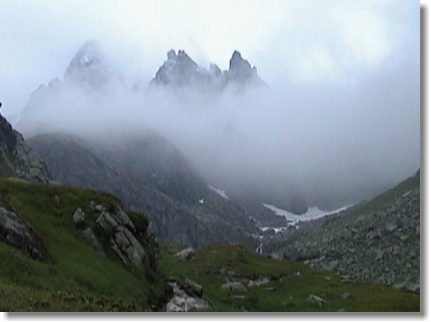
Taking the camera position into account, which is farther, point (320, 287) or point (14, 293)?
point (320, 287)

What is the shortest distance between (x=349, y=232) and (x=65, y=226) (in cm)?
9479

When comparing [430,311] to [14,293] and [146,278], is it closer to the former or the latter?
[14,293]

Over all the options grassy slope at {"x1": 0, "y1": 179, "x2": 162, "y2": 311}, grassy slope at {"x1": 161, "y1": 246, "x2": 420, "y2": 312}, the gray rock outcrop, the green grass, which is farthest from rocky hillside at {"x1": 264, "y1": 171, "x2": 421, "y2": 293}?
grassy slope at {"x1": 0, "y1": 179, "x2": 162, "y2": 311}

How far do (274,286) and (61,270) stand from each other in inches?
1446

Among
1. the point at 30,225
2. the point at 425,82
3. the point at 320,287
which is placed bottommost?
the point at 30,225

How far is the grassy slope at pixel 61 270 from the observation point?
2028 centimetres

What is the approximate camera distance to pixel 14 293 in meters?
20.0

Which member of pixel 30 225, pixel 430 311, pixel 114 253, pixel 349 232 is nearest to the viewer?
pixel 430 311

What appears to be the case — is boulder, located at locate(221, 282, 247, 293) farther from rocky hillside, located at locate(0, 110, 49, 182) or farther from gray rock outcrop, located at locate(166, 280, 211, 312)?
rocky hillside, located at locate(0, 110, 49, 182)

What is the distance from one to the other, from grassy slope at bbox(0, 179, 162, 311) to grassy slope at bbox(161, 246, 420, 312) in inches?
347

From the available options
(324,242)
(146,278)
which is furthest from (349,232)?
(146,278)

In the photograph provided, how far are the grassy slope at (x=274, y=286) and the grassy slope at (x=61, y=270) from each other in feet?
28.9

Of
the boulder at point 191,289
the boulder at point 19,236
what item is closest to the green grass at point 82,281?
the boulder at point 19,236

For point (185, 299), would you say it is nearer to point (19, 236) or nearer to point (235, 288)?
point (19, 236)
